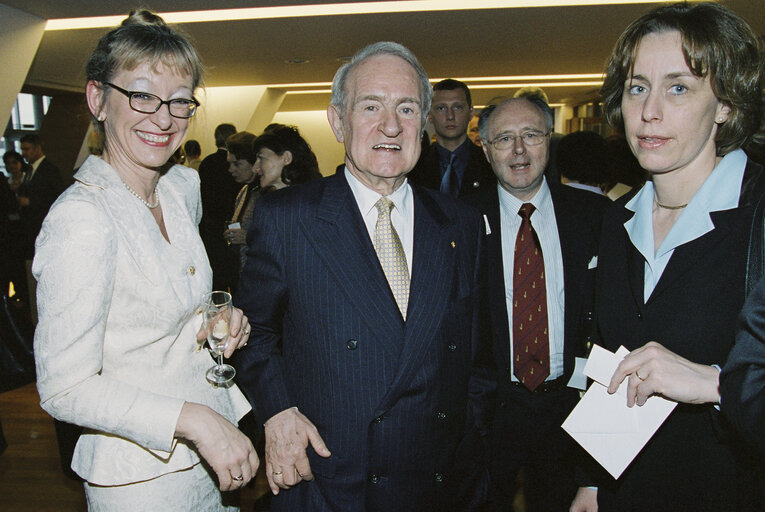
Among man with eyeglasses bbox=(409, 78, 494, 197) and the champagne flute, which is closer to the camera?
the champagne flute

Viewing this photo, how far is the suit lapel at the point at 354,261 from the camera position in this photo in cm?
145

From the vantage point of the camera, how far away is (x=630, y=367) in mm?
1278

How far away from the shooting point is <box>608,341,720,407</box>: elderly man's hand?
123 cm

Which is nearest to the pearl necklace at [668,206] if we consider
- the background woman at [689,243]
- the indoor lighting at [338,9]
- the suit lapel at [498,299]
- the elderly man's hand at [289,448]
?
the background woman at [689,243]

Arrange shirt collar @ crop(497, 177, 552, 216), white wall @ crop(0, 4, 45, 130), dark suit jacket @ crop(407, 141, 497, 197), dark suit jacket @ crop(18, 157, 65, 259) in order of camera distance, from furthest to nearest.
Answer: dark suit jacket @ crop(18, 157, 65, 259) < white wall @ crop(0, 4, 45, 130) < dark suit jacket @ crop(407, 141, 497, 197) < shirt collar @ crop(497, 177, 552, 216)

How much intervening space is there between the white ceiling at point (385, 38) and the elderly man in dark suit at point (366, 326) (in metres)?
4.64

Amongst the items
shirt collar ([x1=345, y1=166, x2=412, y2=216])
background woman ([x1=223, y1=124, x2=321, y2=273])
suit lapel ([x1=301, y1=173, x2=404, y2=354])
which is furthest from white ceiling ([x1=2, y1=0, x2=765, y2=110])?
suit lapel ([x1=301, y1=173, x2=404, y2=354])

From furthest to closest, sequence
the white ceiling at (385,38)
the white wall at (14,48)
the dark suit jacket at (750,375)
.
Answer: the white ceiling at (385,38) → the white wall at (14,48) → the dark suit jacket at (750,375)

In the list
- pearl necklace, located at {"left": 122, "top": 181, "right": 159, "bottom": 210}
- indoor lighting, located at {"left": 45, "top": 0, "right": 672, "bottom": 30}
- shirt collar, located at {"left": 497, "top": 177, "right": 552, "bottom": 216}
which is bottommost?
pearl necklace, located at {"left": 122, "top": 181, "right": 159, "bottom": 210}

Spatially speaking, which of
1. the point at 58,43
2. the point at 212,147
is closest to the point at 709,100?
the point at 58,43

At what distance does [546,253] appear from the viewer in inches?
92.4

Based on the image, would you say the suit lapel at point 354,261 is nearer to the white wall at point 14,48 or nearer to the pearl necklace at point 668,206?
the pearl necklace at point 668,206

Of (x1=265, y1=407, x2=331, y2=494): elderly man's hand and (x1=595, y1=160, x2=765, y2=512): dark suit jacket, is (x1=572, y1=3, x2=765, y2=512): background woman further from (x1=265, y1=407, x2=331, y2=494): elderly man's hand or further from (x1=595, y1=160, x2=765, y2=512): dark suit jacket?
(x1=265, y1=407, x2=331, y2=494): elderly man's hand

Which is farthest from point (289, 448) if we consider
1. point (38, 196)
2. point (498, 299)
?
point (38, 196)
